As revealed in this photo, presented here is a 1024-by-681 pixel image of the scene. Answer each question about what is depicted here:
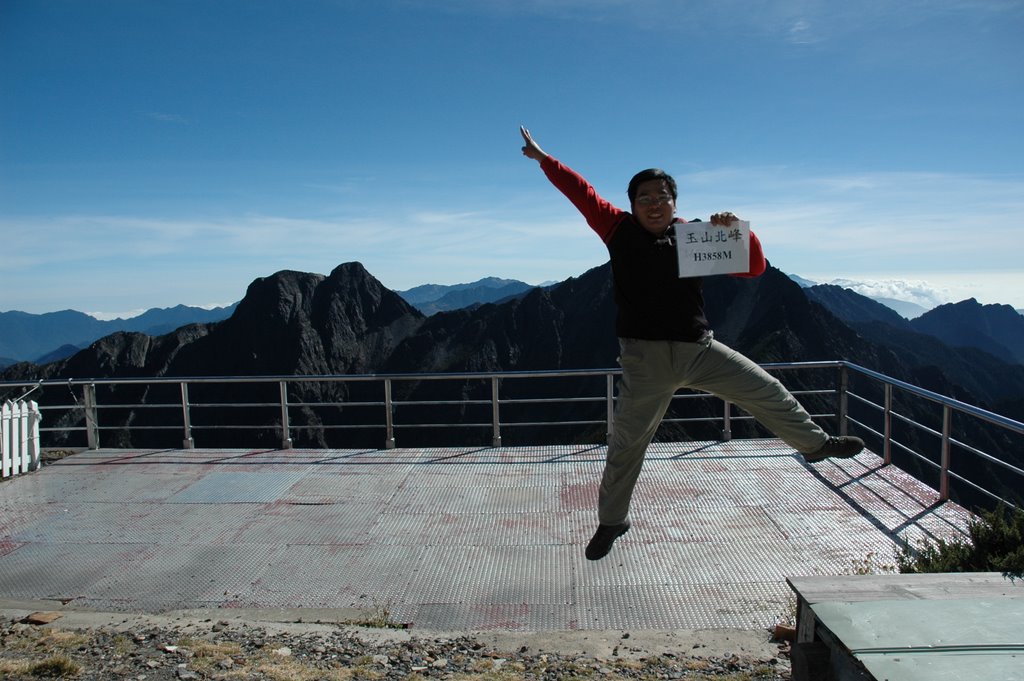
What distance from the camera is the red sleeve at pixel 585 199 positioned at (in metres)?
3.56

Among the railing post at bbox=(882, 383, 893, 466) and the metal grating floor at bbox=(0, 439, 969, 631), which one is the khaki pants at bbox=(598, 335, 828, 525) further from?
the railing post at bbox=(882, 383, 893, 466)

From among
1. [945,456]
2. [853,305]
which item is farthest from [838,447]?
[853,305]

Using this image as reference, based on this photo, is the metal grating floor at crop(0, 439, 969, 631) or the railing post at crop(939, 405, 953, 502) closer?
the metal grating floor at crop(0, 439, 969, 631)

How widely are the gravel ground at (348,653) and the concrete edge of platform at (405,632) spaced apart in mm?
11

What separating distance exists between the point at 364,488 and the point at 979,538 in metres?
5.22

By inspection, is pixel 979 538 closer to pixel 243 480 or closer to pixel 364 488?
pixel 364 488

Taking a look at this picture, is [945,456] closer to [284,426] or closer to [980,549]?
[980,549]

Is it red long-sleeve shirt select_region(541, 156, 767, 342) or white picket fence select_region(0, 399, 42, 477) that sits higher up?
red long-sleeve shirt select_region(541, 156, 767, 342)

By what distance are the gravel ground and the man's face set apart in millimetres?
2230

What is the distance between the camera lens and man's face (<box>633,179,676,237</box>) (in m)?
3.49

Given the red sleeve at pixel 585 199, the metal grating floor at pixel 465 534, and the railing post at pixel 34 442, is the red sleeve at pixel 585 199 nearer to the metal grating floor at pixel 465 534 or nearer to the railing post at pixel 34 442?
the metal grating floor at pixel 465 534

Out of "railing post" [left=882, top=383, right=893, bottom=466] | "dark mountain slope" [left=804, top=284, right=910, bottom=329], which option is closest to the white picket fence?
"railing post" [left=882, top=383, right=893, bottom=466]

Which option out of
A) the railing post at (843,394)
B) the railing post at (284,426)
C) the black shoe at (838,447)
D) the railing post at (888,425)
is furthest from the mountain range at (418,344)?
the black shoe at (838,447)

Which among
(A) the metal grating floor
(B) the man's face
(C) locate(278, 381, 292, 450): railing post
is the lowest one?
(A) the metal grating floor
